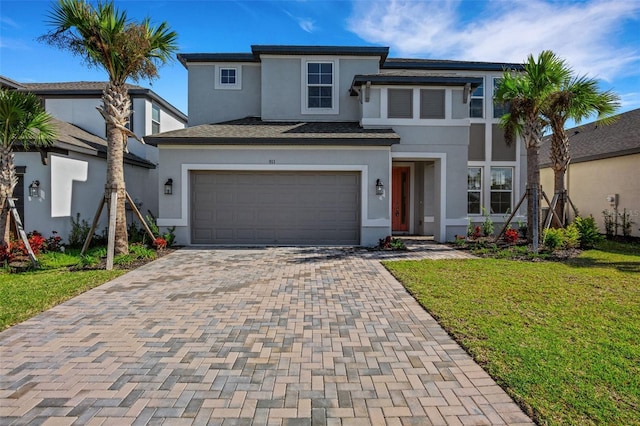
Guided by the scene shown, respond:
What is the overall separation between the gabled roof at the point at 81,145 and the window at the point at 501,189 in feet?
48.0

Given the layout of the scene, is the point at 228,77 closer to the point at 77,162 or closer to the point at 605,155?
the point at 77,162

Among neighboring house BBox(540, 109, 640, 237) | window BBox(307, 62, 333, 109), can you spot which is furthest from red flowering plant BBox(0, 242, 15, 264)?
neighboring house BBox(540, 109, 640, 237)

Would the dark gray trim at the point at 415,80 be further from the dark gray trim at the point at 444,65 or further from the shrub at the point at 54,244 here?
the shrub at the point at 54,244

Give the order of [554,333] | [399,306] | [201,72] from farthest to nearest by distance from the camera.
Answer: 1. [201,72]
2. [399,306]
3. [554,333]

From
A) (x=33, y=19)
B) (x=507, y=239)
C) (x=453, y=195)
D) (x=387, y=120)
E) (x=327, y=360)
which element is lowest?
(x=327, y=360)

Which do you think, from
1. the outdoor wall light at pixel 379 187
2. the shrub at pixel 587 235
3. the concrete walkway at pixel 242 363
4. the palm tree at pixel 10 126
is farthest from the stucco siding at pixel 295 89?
the concrete walkway at pixel 242 363

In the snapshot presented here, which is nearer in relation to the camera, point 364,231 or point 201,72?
point 364,231

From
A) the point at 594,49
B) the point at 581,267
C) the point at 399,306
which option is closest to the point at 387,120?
the point at 594,49

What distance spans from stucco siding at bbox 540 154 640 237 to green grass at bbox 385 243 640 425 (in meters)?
6.27

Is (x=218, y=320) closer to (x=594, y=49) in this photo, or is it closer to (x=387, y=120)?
(x=387, y=120)

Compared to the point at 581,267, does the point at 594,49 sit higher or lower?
higher

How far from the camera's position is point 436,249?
36.6ft

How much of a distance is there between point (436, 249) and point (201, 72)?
37.3 ft

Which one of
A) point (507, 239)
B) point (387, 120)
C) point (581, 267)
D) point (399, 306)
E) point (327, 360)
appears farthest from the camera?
point (387, 120)
